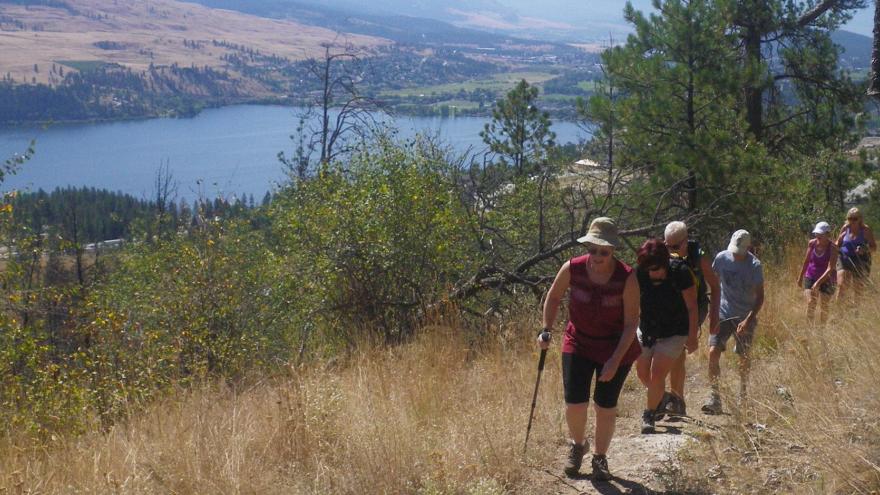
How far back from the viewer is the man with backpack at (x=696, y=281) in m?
6.24

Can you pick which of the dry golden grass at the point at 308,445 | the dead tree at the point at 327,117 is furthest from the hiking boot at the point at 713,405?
the dead tree at the point at 327,117

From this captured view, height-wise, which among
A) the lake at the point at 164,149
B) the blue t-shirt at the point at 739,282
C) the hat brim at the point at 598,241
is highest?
the hat brim at the point at 598,241

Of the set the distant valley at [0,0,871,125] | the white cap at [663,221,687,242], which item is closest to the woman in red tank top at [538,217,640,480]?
the white cap at [663,221,687,242]

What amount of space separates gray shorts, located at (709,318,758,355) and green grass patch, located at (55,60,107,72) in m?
162

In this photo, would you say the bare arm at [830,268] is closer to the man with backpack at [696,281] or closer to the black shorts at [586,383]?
the man with backpack at [696,281]

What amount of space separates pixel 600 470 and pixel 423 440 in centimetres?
106

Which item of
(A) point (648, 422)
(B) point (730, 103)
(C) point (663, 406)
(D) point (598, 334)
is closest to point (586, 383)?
(D) point (598, 334)

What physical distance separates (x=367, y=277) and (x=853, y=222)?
5349 millimetres

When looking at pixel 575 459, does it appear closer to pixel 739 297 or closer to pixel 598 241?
pixel 598 241

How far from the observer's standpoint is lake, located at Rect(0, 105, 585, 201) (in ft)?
213

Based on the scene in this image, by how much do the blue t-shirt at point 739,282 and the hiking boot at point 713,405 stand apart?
691 millimetres

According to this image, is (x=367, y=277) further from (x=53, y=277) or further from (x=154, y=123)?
(x=154, y=123)

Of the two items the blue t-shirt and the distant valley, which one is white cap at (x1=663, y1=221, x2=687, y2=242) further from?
the distant valley

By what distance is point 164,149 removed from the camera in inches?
3410
